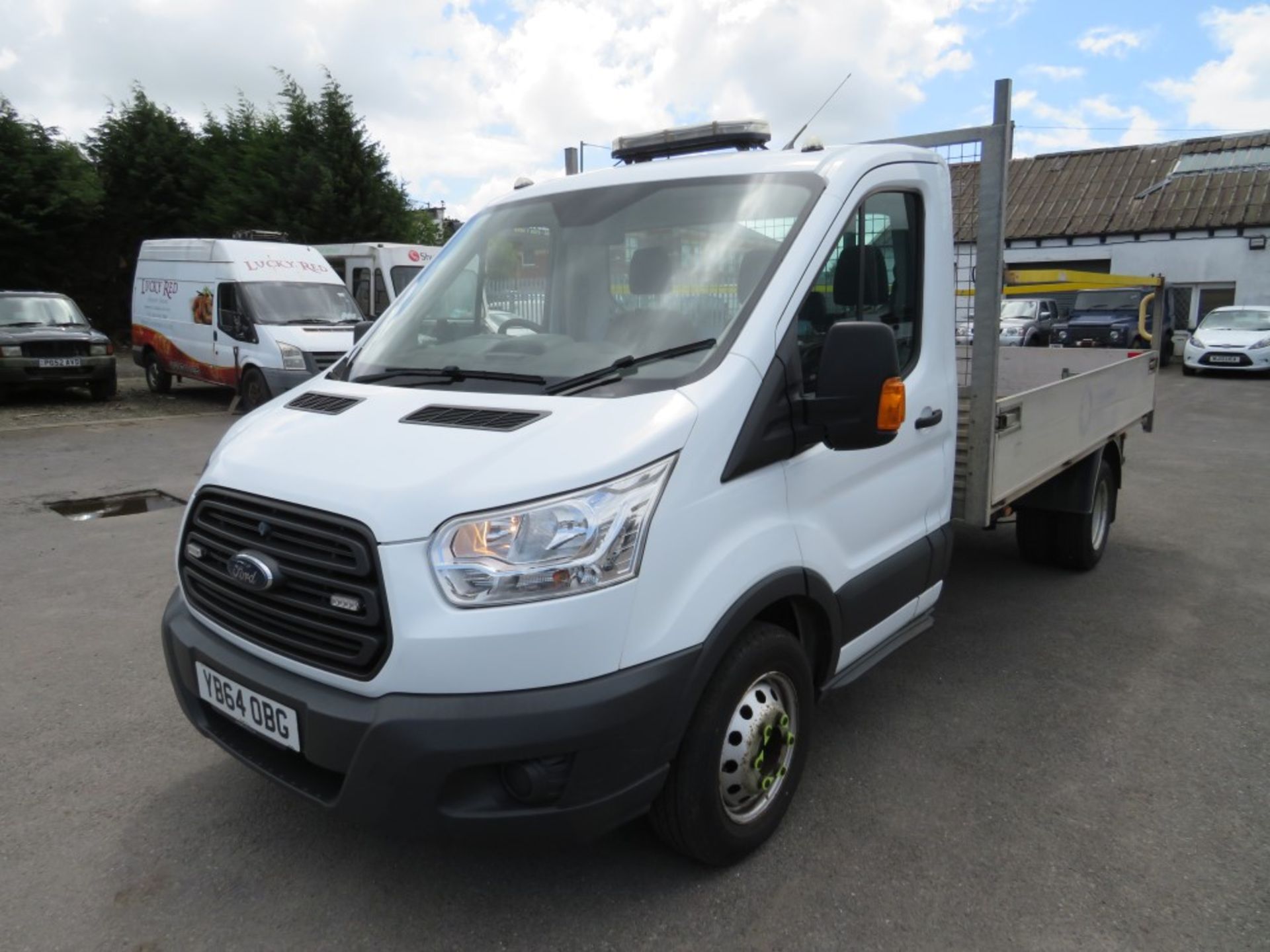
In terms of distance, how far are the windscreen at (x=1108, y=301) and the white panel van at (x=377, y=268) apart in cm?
1614

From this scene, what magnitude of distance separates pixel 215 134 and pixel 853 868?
2849cm

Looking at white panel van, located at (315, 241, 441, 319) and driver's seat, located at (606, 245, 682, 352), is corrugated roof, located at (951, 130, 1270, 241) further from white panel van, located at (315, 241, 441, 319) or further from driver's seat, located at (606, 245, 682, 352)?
driver's seat, located at (606, 245, 682, 352)

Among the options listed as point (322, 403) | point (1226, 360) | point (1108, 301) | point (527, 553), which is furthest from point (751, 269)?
point (1108, 301)

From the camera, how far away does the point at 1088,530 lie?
5.82m

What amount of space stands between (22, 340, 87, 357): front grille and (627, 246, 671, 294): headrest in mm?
13830

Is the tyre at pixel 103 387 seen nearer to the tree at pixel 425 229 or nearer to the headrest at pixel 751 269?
the tree at pixel 425 229

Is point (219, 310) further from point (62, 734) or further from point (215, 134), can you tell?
point (215, 134)

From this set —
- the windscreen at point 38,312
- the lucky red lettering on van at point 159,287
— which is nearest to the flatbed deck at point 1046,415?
the lucky red lettering on van at point 159,287

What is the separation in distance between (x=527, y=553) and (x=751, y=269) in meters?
1.23

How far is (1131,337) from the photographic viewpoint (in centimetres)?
2155

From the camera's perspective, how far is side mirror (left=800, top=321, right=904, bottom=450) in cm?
267

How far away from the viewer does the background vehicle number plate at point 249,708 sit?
2.49 m

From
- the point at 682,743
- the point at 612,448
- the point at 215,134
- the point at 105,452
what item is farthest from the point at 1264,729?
the point at 215,134

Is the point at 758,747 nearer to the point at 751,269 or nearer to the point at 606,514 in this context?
the point at 606,514
